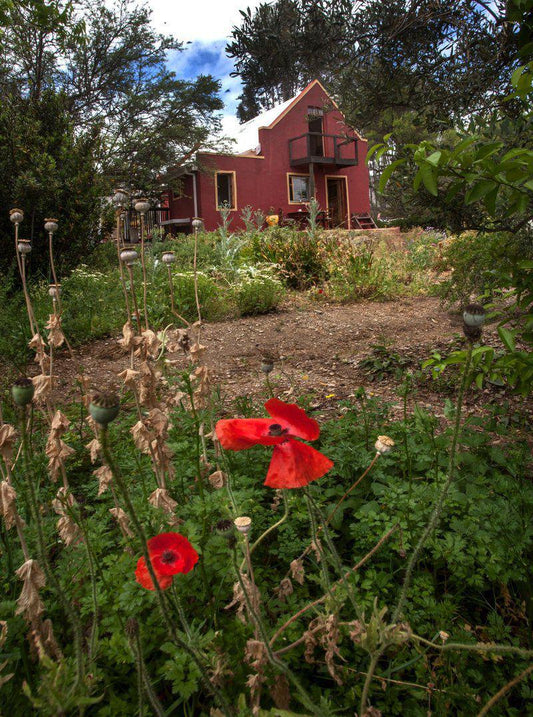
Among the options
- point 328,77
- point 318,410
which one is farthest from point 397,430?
point 328,77

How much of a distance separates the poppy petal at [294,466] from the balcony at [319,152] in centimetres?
1955

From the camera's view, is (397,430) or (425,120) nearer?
(397,430)

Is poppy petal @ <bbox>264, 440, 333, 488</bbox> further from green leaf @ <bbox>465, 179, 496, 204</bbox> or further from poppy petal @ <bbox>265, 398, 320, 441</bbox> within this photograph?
green leaf @ <bbox>465, 179, 496, 204</bbox>

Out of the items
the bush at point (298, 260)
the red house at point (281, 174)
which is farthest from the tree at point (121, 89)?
the bush at point (298, 260)

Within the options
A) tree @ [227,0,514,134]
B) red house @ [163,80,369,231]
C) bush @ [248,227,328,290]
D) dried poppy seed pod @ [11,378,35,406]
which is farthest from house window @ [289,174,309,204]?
dried poppy seed pod @ [11,378,35,406]

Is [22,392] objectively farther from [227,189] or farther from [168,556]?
[227,189]

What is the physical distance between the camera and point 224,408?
2996 mm

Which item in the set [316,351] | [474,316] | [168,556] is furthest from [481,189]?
Answer: [316,351]

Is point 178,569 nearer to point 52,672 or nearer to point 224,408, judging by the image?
point 52,672

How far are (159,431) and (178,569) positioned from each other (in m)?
0.49

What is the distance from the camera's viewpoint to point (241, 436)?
33.9 inches

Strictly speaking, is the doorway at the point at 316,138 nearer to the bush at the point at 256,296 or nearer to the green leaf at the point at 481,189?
the bush at the point at 256,296

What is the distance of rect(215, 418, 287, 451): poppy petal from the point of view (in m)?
0.85

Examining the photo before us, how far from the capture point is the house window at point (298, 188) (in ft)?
64.1
